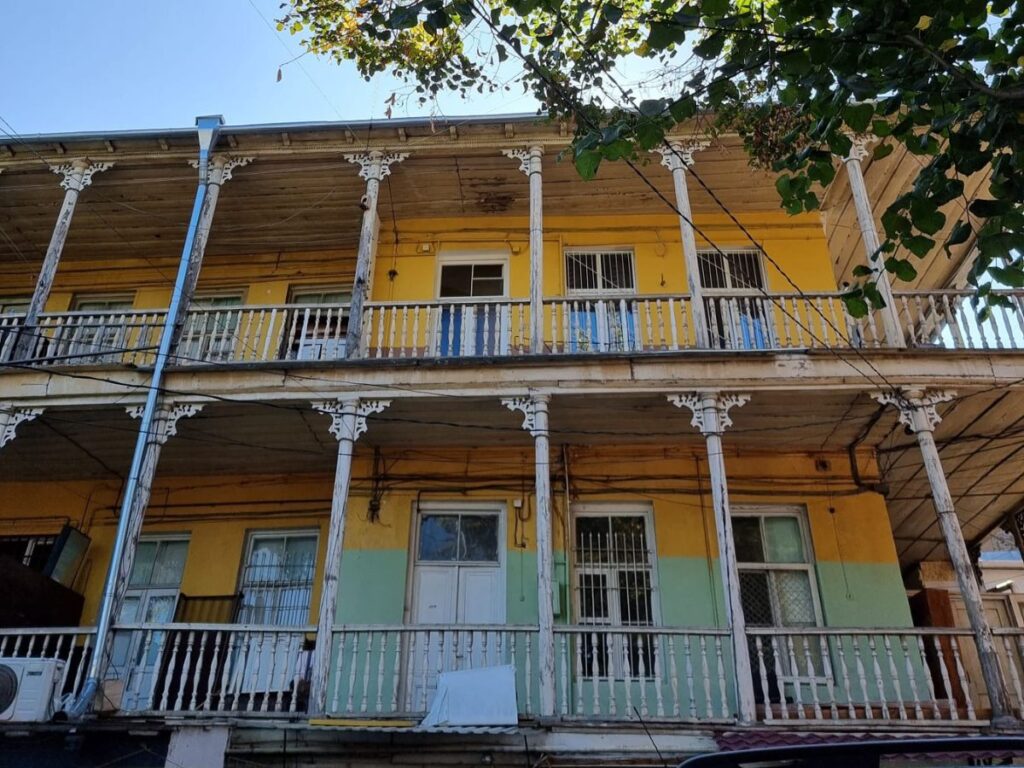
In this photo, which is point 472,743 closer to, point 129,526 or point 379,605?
point 379,605

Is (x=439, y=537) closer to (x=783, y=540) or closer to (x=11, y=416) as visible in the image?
(x=783, y=540)

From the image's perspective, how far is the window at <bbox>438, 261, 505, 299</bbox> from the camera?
11875mm

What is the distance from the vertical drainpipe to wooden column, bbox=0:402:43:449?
A: 51.6 inches

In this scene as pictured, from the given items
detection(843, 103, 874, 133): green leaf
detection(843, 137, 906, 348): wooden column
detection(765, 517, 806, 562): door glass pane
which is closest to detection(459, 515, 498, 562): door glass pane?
detection(765, 517, 806, 562): door glass pane

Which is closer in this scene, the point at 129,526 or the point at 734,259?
the point at 129,526

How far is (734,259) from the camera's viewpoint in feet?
38.4

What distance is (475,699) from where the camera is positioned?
7453 millimetres

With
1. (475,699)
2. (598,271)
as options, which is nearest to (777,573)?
(475,699)

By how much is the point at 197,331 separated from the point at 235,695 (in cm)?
530

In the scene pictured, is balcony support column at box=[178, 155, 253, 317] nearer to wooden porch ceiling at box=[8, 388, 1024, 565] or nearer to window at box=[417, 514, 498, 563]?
wooden porch ceiling at box=[8, 388, 1024, 565]

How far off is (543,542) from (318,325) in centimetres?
472

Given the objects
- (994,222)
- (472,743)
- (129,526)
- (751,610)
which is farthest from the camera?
(751,610)

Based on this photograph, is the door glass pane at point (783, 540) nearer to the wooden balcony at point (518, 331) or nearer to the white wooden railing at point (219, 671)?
the wooden balcony at point (518, 331)

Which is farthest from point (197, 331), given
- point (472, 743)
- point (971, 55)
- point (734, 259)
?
point (971, 55)
